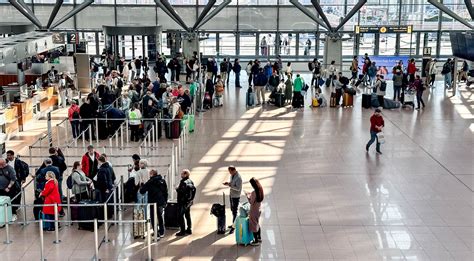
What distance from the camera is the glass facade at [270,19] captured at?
4184 cm

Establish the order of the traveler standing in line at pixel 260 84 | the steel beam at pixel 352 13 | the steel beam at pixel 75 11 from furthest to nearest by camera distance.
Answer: the steel beam at pixel 75 11, the steel beam at pixel 352 13, the traveler standing in line at pixel 260 84

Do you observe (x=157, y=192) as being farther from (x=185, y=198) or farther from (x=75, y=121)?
(x=75, y=121)

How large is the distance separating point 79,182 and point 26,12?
27441 mm

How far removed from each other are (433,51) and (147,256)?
34279mm

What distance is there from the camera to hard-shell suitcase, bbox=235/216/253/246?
12.9 meters

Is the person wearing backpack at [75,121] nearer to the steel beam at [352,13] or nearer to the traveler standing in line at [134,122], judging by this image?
the traveler standing in line at [134,122]

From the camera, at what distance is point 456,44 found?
32938 mm

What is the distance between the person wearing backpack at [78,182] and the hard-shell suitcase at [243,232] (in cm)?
328

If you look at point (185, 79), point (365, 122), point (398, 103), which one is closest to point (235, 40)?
point (185, 79)

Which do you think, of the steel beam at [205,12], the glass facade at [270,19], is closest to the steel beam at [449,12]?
the glass facade at [270,19]

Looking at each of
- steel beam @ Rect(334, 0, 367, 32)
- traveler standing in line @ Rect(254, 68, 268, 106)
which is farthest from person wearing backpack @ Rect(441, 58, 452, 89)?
traveler standing in line @ Rect(254, 68, 268, 106)

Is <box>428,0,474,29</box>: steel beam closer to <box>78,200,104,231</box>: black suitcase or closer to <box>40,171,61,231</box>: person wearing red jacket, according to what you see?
<box>78,200,104,231</box>: black suitcase

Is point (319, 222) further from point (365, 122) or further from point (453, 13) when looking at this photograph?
point (453, 13)

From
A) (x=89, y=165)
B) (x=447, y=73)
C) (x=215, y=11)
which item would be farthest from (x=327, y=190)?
(x=215, y=11)
